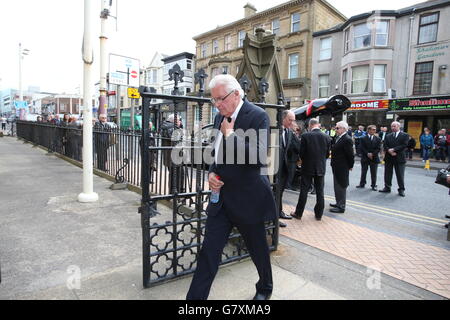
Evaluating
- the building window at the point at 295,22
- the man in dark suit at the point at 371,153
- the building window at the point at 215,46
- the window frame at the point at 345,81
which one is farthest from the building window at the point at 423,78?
the building window at the point at 215,46

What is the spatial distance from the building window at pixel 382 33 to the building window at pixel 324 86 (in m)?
4.39

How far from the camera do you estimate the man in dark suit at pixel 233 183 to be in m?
2.19

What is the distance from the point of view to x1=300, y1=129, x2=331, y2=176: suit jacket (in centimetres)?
519

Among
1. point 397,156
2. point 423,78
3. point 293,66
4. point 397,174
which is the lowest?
point 397,174

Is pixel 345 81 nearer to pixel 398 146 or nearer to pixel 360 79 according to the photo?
pixel 360 79

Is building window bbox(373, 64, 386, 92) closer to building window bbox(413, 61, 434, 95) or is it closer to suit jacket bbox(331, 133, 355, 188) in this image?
building window bbox(413, 61, 434, 95)

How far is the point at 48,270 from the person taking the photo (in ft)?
9.48

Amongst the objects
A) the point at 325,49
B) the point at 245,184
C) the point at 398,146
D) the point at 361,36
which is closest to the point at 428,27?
the point at 361,36

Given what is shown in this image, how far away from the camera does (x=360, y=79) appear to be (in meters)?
21.2

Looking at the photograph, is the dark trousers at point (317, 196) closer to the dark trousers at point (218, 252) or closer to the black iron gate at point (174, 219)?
the black iron gate at point (174, 219)

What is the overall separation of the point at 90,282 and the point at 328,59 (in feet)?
81.7

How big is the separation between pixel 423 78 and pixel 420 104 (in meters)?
2.18

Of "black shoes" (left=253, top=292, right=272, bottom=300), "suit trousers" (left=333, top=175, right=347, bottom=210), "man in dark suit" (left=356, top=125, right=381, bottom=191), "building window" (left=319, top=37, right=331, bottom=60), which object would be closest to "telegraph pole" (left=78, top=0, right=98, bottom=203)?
"black shoes" (left=253, top=292, right=272, bottom=300)

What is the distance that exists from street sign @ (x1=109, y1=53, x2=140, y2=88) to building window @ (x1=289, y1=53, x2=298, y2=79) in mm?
19683
